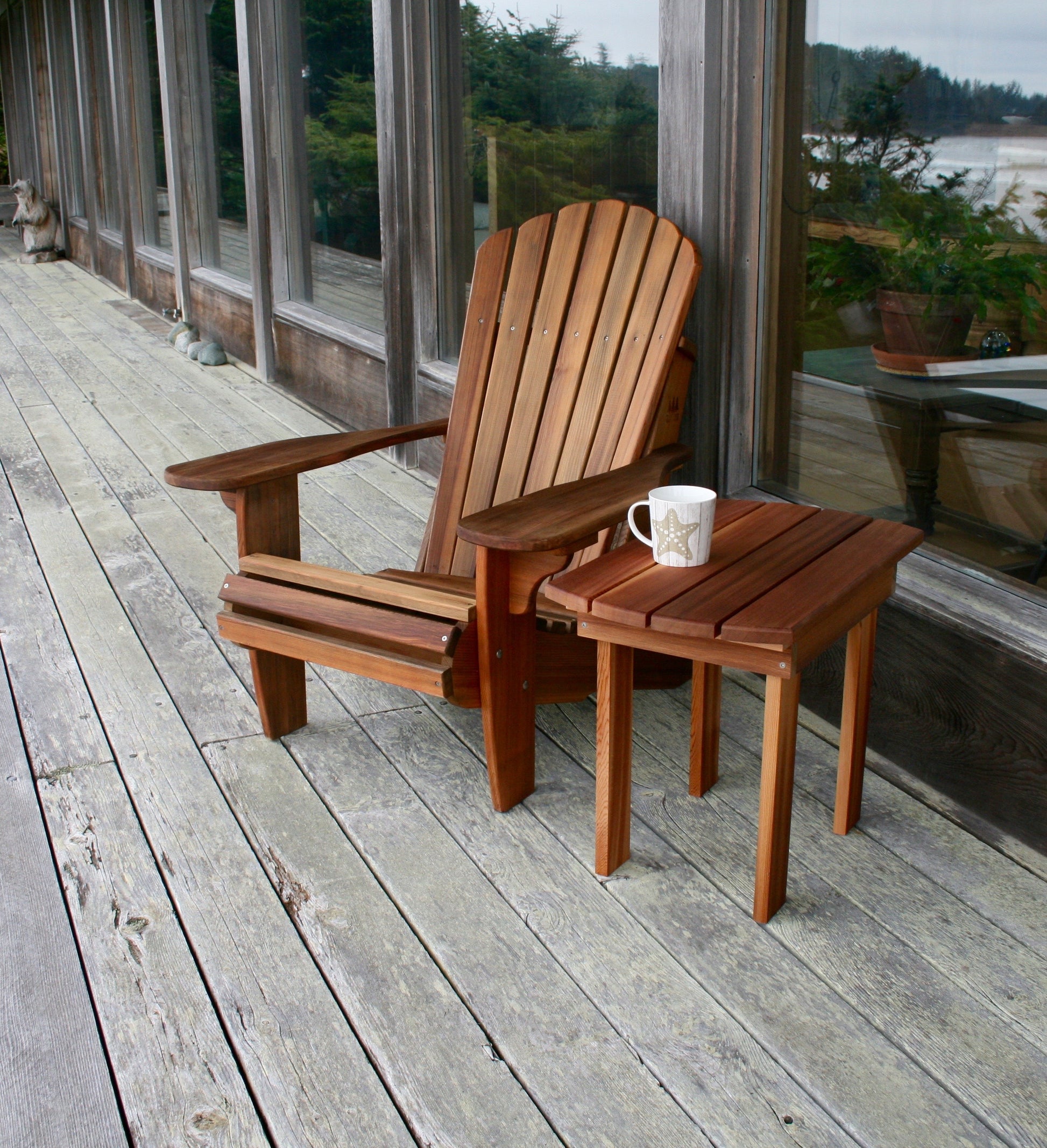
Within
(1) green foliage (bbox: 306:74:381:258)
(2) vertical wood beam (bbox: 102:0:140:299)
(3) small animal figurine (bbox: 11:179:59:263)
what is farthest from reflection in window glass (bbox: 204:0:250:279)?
(3) small animal figurine (bbox: 11:179:59:263)

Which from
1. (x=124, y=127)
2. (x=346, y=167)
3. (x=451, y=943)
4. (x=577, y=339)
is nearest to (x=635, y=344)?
(x=577, y=339)

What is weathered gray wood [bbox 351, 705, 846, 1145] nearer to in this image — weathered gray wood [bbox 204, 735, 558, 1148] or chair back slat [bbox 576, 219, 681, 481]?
weathered gray wood [bbox 204, 735, 558, 1148]

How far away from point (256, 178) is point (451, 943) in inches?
162

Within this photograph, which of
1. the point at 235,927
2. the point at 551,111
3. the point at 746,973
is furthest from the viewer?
the point at 551,111

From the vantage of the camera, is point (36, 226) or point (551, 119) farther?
point (36, 226)

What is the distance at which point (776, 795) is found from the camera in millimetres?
1506

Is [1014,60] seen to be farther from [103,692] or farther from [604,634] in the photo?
[103,692]

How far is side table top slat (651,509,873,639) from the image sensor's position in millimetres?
1396

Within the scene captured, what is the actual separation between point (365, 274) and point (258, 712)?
7.94 feet

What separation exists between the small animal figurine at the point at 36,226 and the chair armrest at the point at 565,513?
9.81 metres

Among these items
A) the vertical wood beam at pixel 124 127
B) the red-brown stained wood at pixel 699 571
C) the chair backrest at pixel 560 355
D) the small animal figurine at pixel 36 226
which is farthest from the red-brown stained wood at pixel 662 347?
the small animal figurine at pixel 36 226

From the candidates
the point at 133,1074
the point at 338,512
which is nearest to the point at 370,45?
the point at 338,512

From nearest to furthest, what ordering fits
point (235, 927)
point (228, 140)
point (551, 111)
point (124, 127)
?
1. point (235, 927)
2. point (551, 111)
3. point (228, 140)
4. point (124, 127)

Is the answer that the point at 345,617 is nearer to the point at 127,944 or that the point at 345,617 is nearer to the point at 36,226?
the point at 127,944
